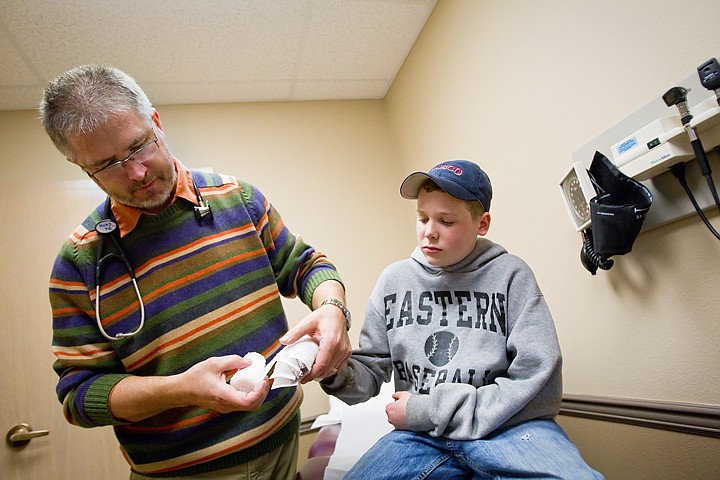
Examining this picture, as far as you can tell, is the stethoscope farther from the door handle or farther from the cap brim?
the door handle

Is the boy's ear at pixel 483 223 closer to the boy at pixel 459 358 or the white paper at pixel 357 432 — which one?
the boy at pixel 459 358

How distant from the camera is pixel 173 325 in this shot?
903mm

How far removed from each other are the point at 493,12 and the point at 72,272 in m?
1.69

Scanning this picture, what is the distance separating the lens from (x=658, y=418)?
1124 millimetres

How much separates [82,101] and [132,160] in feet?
0.46

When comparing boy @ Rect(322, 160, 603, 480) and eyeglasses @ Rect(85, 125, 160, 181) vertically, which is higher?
eyeglasses @ Rect(85, 125, 160, 181)

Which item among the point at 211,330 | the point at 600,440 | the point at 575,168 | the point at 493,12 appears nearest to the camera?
the point at 211,330

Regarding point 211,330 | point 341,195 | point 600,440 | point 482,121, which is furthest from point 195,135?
point 600,440

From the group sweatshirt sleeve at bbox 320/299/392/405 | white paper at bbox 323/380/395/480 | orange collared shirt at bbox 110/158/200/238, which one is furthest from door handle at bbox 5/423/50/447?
sweatshirt sleeve at bbox 320/299/392/405

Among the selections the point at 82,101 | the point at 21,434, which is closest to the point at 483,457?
the point at 82,101

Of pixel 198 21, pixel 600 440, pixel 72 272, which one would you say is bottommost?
pixel 600 440

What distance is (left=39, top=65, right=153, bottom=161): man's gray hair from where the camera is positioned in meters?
0.83

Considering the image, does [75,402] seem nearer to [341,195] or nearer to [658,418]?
[658,418]

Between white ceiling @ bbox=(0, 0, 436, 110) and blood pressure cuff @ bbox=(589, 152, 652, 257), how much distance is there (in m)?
1.35
